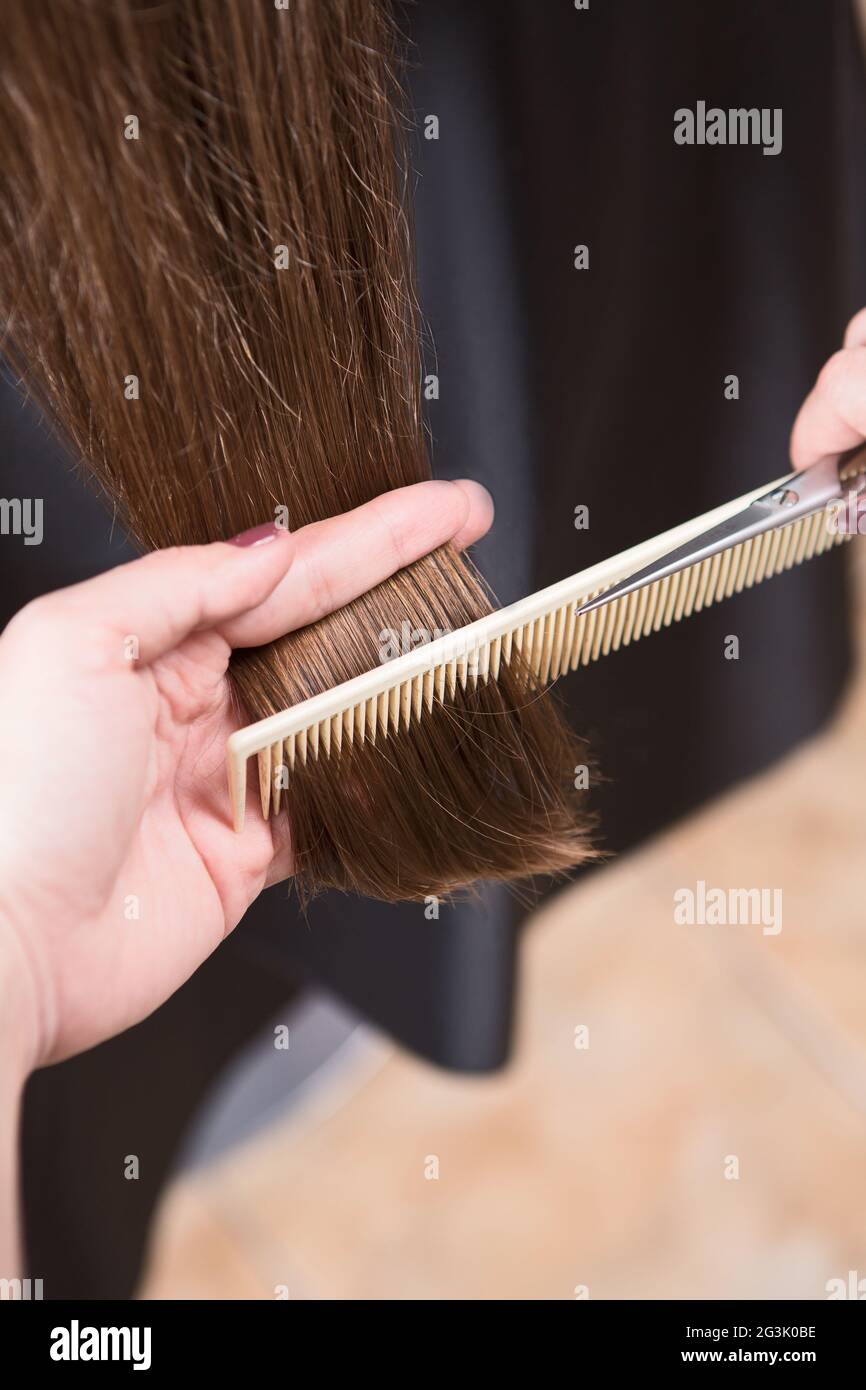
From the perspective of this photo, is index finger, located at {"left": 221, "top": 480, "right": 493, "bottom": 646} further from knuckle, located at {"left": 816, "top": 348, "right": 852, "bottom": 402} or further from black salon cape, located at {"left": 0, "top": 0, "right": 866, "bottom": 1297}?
knuckle, located at {"left": 816, "top": 348, "right": 852, "bottom": 402}

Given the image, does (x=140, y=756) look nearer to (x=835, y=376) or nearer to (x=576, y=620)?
(x=576, y=620)

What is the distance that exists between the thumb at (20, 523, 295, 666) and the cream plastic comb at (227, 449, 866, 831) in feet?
0.18

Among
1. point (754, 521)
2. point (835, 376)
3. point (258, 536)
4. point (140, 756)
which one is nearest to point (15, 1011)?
point (140, 756)

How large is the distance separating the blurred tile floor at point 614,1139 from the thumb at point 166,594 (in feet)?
1.67

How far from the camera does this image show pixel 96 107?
44 cm

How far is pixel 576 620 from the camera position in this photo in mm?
604

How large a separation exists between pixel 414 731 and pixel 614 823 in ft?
1.05

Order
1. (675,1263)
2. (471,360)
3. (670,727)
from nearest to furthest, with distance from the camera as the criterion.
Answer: (471,360) → (670,727) → (675,1263)

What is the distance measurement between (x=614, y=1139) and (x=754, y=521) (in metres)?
0.68

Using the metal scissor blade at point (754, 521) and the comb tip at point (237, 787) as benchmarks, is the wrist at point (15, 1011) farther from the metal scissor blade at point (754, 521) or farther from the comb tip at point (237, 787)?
the metal scissor blade at point (754, 521)

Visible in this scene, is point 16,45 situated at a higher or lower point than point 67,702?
higher

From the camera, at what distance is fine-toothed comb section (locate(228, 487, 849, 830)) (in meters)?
0.55

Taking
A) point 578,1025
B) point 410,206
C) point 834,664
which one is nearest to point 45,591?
point 410,206

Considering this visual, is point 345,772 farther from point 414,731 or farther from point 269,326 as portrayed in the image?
point 269,326
